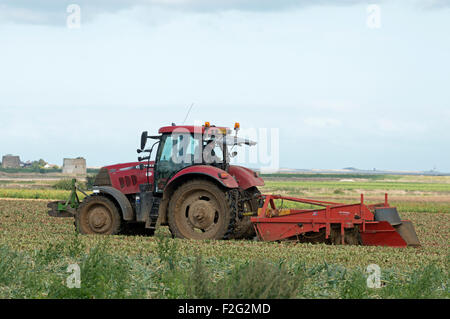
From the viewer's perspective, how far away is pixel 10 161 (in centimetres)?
14412

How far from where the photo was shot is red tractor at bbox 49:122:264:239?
1241 centimetres

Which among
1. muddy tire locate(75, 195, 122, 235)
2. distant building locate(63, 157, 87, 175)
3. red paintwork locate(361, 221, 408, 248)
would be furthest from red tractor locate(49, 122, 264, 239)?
distant building locate(63, 157, 87, 175)

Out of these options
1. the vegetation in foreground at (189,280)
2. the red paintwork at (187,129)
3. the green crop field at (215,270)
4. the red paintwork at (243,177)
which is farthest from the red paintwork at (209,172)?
the vegetation in foreground at (189,280)

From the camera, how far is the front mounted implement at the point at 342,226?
11.9 m

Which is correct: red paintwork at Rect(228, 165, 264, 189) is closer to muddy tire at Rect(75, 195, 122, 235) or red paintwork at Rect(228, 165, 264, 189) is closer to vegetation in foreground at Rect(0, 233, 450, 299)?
muddy tire at Rect(75, 195, 122, 235)

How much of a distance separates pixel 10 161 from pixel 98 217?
13958cm

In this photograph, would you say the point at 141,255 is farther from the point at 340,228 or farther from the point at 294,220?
the point at 340,228

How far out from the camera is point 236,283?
22.6 feet

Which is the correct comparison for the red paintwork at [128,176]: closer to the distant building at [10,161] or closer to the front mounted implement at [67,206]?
the front mounted implement at [67,206]

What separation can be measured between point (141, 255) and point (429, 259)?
5.16 metres

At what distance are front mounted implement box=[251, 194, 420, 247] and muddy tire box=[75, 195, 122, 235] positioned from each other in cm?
333

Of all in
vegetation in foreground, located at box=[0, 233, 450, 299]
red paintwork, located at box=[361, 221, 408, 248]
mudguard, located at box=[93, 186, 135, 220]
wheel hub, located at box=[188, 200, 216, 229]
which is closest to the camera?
vegetation in foreground, located at box=[0, 233, 450, 299]
